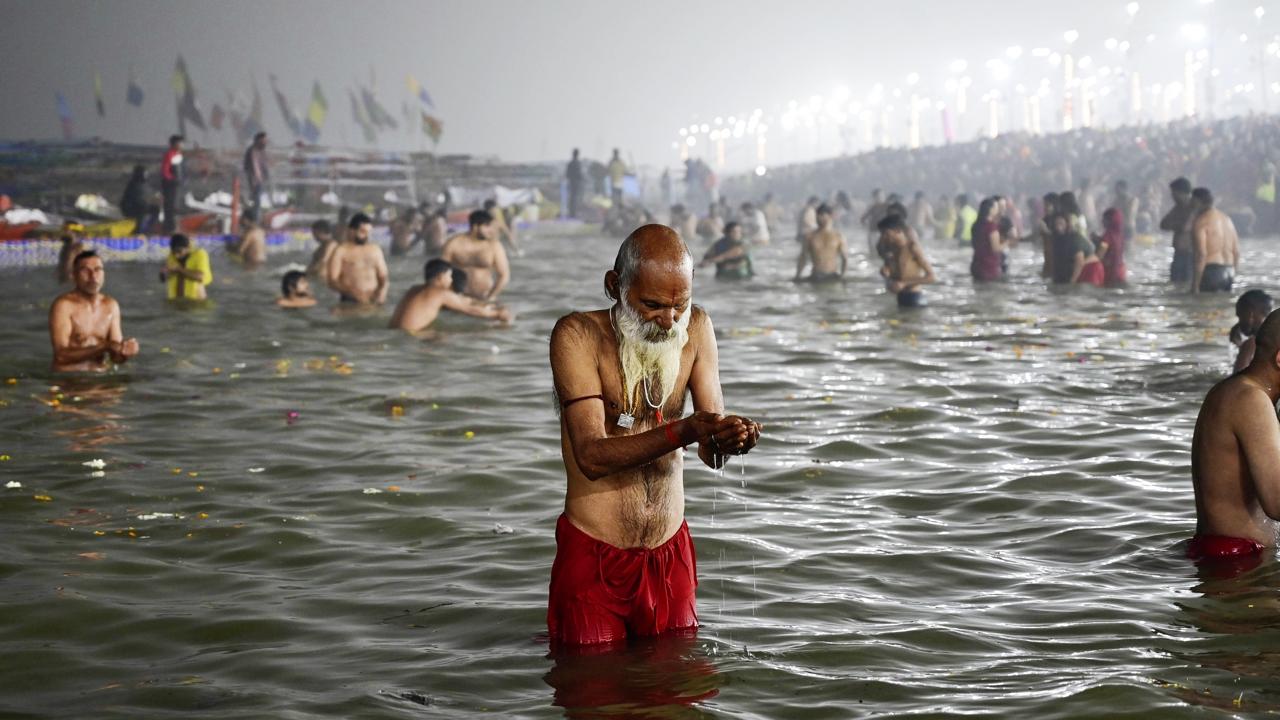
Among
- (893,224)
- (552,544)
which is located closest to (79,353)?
(552,544)

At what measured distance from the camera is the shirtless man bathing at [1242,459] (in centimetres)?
524

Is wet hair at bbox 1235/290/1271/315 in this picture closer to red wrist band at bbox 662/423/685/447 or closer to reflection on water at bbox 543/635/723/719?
reflection on water at bbox 543/635/723/719

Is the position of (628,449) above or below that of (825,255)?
below

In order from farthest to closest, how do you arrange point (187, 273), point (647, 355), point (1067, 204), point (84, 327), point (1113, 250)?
point (1113, 250), point (1067, 204), point (187, 273), point (84, 327), point (647, 355)

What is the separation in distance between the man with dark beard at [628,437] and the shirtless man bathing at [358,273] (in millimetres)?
11716

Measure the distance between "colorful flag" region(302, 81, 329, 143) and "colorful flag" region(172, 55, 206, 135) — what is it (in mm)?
4843

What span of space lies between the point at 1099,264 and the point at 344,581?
49.6 feet

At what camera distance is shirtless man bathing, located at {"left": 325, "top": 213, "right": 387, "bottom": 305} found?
15.7 m

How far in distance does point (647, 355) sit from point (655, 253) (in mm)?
332

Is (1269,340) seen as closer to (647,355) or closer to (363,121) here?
(647,355)

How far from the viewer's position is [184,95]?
4762 cm

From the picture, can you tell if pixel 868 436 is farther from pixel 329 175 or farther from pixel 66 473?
pixel 329 175

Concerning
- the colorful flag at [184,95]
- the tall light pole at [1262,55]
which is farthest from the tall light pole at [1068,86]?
the colorful flag at [184,95]

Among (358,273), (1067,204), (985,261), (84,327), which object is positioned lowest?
(985,261)
